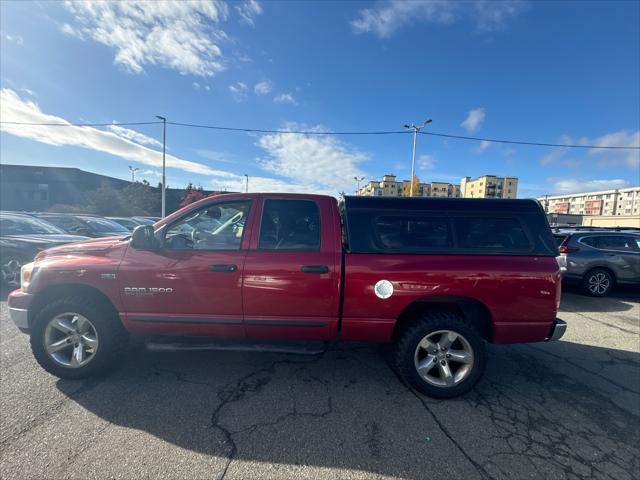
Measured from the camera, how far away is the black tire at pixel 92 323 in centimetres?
296

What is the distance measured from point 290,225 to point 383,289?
112cm

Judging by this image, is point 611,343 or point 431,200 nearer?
point 431,200

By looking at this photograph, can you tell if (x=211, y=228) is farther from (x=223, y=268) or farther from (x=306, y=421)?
(x=306, y=421)

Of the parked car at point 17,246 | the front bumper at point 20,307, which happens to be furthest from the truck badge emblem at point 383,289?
the parked car at point 17,246

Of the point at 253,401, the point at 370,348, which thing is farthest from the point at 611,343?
the point at 253,401

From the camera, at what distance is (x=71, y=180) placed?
115 feet

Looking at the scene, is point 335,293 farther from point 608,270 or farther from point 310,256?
point 608,270

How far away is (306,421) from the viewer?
2.49m

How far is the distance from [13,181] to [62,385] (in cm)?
4675

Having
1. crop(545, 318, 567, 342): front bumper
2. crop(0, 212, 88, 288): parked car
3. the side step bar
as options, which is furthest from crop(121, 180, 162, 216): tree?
crop(545, 318, 567, 342): front bumper

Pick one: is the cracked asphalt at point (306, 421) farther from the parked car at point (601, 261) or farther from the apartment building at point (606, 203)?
the apartment building at point (606, 203)

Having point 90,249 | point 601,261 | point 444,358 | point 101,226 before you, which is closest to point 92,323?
point 90,249

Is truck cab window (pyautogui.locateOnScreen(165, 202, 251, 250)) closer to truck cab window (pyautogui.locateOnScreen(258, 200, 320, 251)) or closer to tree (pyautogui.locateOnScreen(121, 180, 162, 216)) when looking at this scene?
truck cab window (pyautogui.locateOnScreen(258, 200, 320, 251))

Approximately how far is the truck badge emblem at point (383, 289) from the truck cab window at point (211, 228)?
142cm
